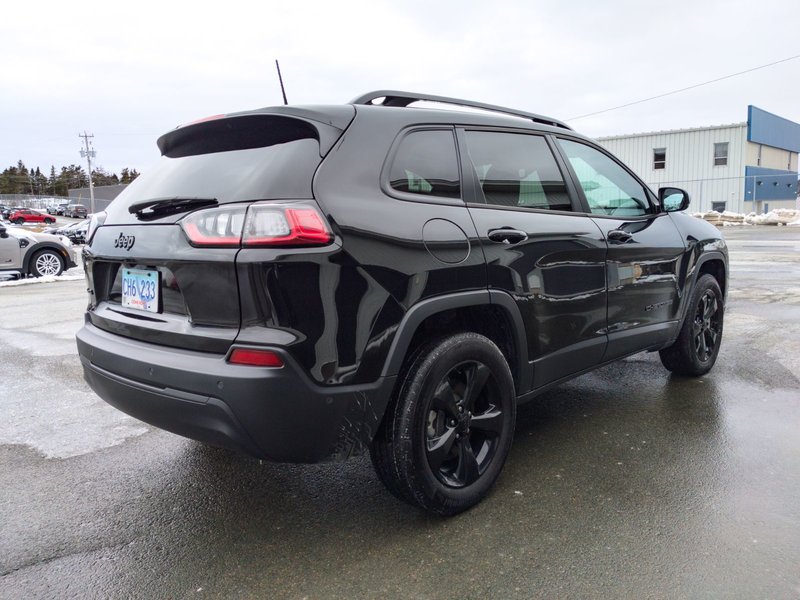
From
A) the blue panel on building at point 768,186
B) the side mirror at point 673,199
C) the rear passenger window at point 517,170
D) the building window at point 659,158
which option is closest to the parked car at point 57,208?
the building window at point 659,158

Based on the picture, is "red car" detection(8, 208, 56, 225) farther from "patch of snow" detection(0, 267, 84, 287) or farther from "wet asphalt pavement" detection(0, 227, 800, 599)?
"wet asphalt pavement" detection(0, 227, 800, 599)

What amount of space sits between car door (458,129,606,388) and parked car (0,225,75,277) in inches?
499

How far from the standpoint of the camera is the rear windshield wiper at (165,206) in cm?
241

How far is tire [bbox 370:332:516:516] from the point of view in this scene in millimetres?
2449

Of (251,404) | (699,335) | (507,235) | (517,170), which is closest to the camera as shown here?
(251,404)

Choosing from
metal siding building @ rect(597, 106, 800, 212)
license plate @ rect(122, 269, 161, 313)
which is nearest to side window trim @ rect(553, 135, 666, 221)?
license plate @ rect(122, 269, 161, 313)

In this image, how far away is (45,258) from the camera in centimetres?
1337

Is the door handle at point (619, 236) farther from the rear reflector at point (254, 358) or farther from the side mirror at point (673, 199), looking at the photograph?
the rear reflector at point (254, 358)

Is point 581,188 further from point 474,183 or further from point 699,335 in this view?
point 699,335

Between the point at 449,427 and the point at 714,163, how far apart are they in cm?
3752

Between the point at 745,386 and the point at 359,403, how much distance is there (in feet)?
11.3

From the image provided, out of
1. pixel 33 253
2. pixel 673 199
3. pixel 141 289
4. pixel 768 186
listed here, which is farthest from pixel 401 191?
pixel 768 186

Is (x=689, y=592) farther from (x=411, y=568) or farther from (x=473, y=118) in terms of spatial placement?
(x=473, y=118)

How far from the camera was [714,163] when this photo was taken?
114 ft
